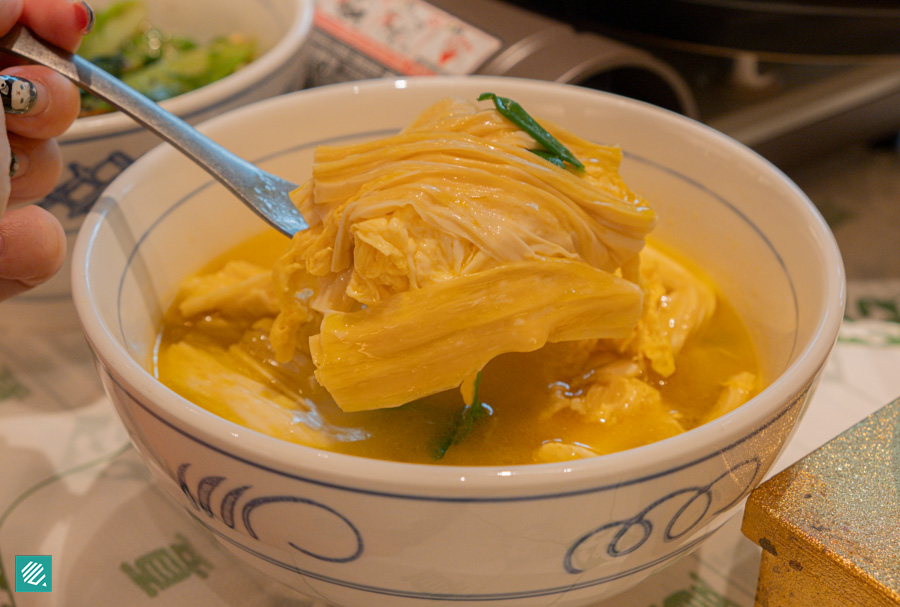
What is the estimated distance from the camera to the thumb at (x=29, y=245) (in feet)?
3.02

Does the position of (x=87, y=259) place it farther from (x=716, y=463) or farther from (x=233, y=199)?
(x=716, y=463)

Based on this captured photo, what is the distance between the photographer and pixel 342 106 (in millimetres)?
1216

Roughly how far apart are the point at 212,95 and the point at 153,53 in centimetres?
67

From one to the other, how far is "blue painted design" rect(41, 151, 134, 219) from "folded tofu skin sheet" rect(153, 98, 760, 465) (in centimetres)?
26

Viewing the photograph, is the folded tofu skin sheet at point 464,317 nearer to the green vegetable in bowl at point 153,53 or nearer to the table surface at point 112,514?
the table surface at point 112,514

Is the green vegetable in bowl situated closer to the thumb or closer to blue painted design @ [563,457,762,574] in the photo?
the thumb

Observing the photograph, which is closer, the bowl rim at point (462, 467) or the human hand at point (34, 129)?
the bowl rim at point (462, 467)

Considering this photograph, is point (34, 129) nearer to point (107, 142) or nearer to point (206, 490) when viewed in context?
point (107, 142)

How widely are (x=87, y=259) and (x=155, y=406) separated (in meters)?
0.30

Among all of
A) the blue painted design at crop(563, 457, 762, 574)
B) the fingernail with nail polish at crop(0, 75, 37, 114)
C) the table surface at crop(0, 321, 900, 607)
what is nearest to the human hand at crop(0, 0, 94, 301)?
the fingernail with nail polish at crop(0, 75, 37, 114)

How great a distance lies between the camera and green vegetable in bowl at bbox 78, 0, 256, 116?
5.57 feet

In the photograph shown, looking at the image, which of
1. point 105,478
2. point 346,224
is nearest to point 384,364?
point 346,224

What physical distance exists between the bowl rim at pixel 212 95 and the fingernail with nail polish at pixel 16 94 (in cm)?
21

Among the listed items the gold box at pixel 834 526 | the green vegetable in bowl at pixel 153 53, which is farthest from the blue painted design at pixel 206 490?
the green vegetable in bowl at pixel 153 53
